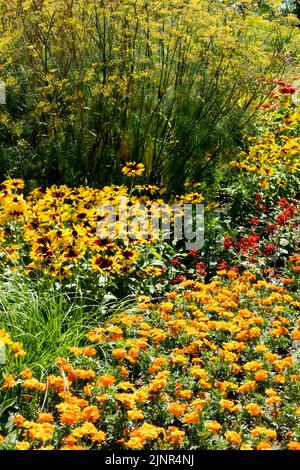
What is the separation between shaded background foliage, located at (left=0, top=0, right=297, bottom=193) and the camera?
205 inches

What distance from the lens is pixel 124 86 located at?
509cm

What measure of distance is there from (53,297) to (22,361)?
1.45 feet

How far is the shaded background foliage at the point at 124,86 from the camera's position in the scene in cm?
520

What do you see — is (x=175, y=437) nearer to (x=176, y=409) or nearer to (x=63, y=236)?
(x=176, y=409)

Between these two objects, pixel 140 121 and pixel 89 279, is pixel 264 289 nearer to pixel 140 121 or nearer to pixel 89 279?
pixel 89 279

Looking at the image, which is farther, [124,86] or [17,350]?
[124,86]

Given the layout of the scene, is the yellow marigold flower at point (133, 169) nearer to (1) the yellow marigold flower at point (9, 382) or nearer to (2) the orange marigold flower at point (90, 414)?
(1) the yellow marigold flower at point (9, 382)

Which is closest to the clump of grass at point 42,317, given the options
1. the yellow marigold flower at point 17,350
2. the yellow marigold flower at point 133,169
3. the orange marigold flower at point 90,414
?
the yellow marigold flower at point 17,350

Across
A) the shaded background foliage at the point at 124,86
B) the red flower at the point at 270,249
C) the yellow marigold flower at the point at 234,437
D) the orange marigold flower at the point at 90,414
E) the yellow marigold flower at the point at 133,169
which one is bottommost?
the red flower at the point at 270,249

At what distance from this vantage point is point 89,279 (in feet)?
13.2

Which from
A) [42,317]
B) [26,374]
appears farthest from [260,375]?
[42,317]

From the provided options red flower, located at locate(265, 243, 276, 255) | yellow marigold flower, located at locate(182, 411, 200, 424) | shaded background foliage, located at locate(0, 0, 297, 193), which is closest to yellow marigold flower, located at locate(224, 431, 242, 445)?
yellow marigold flower, located at locate(182, 411, 200, 424)

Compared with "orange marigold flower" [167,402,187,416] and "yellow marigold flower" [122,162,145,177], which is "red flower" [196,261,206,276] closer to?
"yellow marigold flower" [122,162,145,177]
